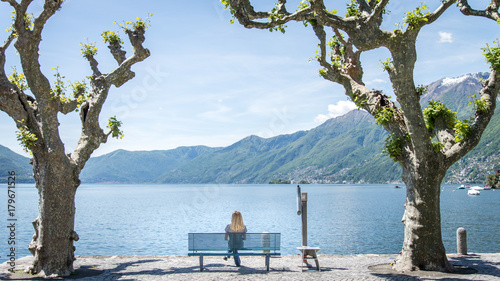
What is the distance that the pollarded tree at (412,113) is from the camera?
38.1 feet

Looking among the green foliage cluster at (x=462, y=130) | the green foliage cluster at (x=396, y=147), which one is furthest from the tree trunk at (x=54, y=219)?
the green foliage cluster at (x=462, y=130)

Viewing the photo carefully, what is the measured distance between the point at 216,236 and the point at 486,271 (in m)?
7.91

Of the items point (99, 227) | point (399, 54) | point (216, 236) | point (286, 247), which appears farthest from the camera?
point (99, 227)

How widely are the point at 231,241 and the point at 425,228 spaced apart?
18.7 ft

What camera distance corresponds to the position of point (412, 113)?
1171cm

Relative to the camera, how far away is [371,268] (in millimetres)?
12500

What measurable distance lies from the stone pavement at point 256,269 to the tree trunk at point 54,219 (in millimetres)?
487

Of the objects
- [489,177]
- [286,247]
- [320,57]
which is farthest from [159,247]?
[489,177]

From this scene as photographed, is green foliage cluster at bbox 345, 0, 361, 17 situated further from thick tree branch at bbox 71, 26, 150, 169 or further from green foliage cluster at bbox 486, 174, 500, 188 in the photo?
green foliage cluster at bbox 486, 174, 500, 188

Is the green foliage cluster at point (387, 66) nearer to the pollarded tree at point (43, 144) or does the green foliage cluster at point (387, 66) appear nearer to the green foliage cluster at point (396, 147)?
the green foliage cluster at point (396, 147)

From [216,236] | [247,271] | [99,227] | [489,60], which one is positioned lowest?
[99,227]

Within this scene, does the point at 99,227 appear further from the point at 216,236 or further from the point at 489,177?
the point at 489,177

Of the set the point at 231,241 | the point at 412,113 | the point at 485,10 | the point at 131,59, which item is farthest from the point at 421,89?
the point at 131,59

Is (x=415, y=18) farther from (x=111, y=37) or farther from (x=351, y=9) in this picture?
(x=111, y=37)
